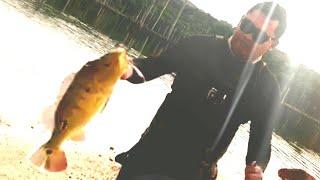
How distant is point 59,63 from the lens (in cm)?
2358

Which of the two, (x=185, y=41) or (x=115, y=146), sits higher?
(x=185, y=41)

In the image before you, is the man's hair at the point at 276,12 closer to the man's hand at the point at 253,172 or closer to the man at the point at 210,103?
the man at the point at 210,103

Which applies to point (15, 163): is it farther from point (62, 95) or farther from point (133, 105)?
point (133, 105)

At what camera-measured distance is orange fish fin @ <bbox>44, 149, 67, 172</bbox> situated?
2008 mm

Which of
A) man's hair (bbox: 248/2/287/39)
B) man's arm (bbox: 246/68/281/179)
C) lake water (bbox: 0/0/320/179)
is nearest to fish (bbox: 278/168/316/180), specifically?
man's arm (bbox: 246/68/281/179)

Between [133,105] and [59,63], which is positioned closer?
[133,105]

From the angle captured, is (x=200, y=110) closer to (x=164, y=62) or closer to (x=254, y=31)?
(x=164, y=62)

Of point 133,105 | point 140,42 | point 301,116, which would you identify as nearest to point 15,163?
point 133,105

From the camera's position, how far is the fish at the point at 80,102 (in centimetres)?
201

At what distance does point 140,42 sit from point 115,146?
49.2m

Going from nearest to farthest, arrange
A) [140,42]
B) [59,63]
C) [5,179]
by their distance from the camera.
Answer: [5,179] → [59,63] → [140,42]

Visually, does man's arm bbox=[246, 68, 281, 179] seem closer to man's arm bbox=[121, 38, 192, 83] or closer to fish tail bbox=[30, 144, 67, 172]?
man's arm bbox=[121, 38, 192, 83]

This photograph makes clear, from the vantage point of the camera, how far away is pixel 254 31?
3.67m

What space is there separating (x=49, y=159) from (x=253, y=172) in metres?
2.01
